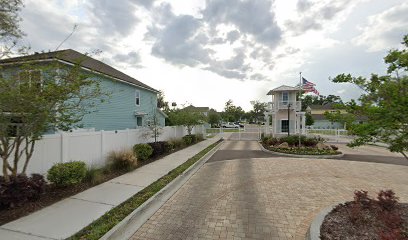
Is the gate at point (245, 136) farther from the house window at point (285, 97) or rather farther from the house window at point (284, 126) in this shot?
the house window at point (285, 97)

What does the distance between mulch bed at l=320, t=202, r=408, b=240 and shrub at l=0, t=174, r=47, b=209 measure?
6.47 metres

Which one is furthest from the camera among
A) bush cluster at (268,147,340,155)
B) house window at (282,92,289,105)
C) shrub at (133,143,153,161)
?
house window at (282,92,289,105)

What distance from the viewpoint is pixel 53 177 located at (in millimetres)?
6379

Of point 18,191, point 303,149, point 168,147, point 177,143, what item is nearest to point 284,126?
point 303,149

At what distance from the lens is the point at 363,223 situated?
437cm

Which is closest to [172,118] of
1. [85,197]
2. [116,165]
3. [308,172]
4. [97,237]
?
[116,165]

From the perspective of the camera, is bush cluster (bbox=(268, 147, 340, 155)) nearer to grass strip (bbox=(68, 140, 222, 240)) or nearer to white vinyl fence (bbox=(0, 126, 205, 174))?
white vinyl fence (bbox=(0, 126, 205, 174))

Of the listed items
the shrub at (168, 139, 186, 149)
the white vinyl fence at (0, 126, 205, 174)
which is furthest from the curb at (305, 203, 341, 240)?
the shrub at (168, 139, 186, 149)

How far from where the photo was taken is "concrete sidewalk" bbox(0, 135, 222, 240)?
4.09m

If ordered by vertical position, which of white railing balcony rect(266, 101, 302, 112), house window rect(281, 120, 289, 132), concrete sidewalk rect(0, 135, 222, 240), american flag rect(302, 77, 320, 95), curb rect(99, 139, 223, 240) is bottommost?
curb rect(99, 139, 223, 240)

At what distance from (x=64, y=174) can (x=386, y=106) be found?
7.88 m

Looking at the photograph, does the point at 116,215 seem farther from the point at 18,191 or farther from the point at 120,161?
the point at 120,161

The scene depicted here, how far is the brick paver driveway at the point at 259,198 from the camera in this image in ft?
14.7

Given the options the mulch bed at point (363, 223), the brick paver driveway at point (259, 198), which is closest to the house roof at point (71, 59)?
the brick paver driveway at point (259, 198)
